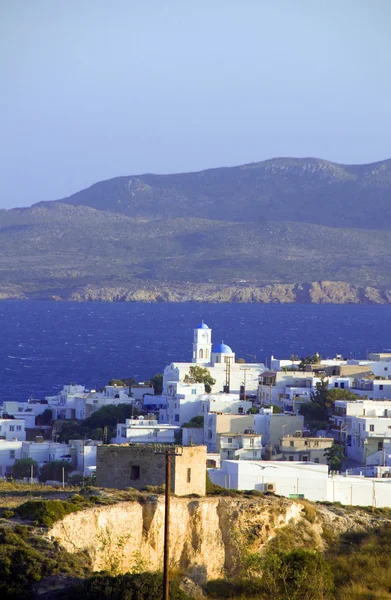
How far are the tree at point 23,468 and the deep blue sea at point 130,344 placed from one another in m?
34.1

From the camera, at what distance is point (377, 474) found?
4575cm

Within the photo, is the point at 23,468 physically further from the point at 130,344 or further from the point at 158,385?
the point at 130,344

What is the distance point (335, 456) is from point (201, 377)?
57.1 ft

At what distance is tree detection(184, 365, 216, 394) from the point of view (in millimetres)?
66131

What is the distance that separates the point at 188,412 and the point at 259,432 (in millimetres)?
5701

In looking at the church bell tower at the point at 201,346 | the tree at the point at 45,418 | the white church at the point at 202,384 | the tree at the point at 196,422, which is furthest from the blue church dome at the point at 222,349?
the tree at the point at 196,422

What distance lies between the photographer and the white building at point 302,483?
1577 inches

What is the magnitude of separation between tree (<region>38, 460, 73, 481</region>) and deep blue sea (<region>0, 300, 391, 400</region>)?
34.9 meters

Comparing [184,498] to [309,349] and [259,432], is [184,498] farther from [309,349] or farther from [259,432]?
[309,349]

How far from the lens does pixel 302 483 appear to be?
133 feet

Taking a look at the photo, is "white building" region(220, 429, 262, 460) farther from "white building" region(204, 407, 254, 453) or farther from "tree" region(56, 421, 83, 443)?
"tree" region(56, 421, 83, 443)

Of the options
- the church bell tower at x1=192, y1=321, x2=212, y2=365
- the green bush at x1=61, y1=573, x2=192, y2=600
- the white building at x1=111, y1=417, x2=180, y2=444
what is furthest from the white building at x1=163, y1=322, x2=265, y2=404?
the green bush at x1=61, y1=573, x2=192, y2=600

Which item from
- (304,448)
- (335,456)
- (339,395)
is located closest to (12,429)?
(339,395)

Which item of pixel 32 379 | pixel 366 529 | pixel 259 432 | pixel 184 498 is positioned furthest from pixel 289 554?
pixel 32 379
